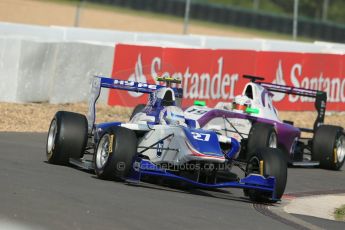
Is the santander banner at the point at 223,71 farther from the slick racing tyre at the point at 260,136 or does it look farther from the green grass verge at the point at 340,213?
the green grass verge at the point at 340,213

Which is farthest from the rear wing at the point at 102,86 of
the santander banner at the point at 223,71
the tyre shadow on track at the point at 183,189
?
the santander banner at the point at 223,71

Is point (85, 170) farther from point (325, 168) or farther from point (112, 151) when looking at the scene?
point (325, 168)

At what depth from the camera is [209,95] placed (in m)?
22.2

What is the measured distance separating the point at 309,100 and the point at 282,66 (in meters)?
1.35

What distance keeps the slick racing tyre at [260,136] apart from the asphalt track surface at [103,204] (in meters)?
1.20

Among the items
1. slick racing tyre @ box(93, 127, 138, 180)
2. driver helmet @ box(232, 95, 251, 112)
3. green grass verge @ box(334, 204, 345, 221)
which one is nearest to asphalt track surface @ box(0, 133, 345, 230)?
slick racing tyre @ box(93, 127, 138, 180)

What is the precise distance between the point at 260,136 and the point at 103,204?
17.7 feet

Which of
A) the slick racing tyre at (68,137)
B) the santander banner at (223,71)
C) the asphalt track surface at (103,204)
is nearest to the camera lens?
the asphalt track surface at (103,204)

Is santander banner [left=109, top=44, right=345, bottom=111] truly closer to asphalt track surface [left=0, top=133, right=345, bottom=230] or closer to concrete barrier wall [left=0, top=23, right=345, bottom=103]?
concrete barrier wall [left=0, top=23, right=345, bottom=103]

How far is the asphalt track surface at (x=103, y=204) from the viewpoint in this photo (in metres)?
8.69

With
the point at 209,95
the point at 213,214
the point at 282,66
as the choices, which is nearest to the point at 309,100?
the point at 282,66

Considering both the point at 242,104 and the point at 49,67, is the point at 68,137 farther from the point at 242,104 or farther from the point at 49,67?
the point at 49,67

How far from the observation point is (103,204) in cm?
966

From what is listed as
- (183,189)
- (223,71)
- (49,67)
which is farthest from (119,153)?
(223,71)
